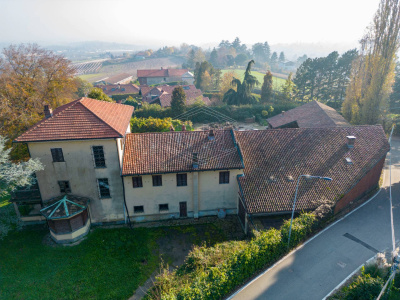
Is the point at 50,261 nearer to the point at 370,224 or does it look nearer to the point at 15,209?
the point at 15,209

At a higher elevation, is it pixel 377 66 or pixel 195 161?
pixel 377 66

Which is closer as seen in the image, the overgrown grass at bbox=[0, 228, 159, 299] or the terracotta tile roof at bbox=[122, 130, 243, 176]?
the overgrown grass at bbox=[0, 228, 159, 299]

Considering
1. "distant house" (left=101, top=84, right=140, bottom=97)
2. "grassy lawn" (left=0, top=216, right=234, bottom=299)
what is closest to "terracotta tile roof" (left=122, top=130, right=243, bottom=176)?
"grassy lawn" (left=0, top=216, right=234, bottom=299)

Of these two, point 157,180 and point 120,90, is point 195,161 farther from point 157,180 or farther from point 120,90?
point 120,90

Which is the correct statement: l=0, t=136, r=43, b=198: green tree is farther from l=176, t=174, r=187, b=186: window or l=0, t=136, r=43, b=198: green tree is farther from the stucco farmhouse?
l=176, t=174, r=187, b=186: window

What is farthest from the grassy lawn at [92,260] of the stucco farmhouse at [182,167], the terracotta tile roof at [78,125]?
the terracotta tile roof at [78,125]

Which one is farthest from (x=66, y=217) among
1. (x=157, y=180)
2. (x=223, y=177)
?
(x=223, y=177)
